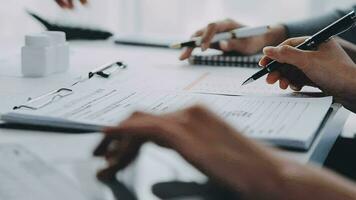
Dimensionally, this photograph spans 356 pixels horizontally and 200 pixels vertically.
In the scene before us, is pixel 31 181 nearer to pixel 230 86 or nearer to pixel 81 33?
pixel 230 86

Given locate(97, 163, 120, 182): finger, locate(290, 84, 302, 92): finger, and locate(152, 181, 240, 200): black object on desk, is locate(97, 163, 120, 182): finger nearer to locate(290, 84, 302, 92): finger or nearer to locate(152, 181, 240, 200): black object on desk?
locate(152, 181, 240, 200): black object on desk

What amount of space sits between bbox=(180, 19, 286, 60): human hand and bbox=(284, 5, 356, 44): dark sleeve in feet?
0.14

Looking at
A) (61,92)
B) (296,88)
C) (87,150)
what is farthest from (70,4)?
(87,150)

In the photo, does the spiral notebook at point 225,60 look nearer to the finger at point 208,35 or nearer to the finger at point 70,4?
the finger at point 208,35

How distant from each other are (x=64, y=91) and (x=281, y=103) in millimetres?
335

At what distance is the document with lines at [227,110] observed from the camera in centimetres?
73

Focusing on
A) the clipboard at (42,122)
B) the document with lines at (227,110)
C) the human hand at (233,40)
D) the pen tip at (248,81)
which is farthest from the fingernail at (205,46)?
the clipboard at (42,122)

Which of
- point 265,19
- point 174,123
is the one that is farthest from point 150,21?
point 174,123

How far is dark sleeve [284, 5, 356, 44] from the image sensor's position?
4.81ft

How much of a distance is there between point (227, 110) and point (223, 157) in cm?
27

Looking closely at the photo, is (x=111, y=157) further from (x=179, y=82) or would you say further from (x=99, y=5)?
(x=99, y=5)

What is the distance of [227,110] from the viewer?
833 mm

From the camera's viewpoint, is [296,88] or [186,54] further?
[186,54]

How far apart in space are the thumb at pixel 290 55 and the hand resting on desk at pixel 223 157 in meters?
0.39
